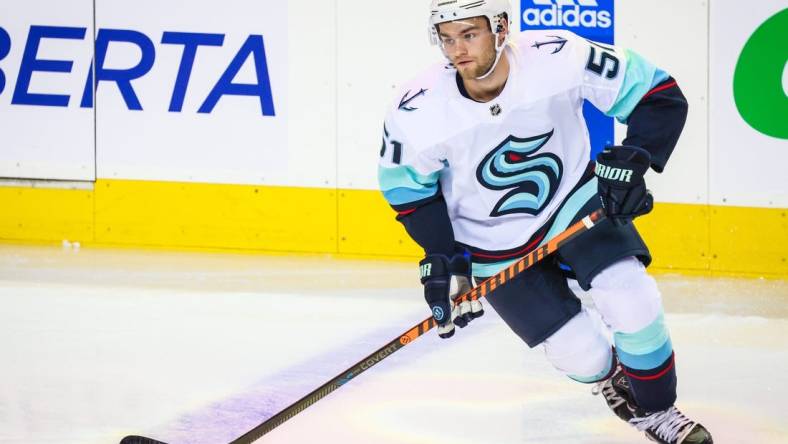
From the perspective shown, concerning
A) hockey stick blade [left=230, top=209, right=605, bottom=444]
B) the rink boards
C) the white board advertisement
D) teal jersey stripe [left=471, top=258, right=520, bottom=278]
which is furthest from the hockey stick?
the white board advertisement

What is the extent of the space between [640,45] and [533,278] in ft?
7.73

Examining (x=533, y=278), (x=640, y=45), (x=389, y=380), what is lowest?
(x=389, y=380)

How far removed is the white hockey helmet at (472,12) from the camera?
10.1 ft

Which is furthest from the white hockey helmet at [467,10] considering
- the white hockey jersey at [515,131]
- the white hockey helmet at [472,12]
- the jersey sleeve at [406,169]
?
the jersey sleeve at [406,169]

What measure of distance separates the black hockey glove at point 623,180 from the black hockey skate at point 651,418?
518 mm

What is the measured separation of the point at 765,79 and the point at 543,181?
2339 mm

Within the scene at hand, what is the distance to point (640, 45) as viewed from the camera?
541cm

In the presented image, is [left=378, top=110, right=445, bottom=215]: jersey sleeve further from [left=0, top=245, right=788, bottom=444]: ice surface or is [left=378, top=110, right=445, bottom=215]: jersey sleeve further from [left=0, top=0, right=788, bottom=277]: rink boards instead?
[left=0, top=0, right=788, bottom=277]: rink boards

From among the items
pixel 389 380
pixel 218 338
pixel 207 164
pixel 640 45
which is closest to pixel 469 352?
pixel 389 380

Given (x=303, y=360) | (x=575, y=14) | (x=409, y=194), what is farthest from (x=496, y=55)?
(x=575, y=14)

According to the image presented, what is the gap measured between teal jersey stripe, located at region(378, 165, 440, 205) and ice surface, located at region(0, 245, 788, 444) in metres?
0.64

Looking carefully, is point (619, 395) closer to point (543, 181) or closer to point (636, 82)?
point (543, 181)

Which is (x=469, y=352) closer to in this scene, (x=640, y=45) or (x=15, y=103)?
(x=640, y=45)

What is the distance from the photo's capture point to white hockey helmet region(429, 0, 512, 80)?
10.1 ft
